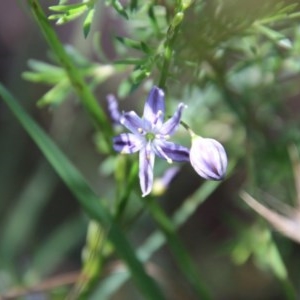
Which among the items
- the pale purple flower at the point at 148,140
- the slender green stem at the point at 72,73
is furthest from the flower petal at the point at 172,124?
the slender green stem at the point at 72,73

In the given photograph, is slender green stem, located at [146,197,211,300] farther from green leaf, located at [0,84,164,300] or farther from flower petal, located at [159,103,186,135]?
flower petal, located at [159,103,186,135]

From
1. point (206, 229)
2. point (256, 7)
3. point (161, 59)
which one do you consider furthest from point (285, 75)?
point (206, 229)

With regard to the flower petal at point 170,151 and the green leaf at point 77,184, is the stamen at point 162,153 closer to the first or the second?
the flower petal at point 170,151

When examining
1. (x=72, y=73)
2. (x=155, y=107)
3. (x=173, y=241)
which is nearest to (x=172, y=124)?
(x=155, y=107)

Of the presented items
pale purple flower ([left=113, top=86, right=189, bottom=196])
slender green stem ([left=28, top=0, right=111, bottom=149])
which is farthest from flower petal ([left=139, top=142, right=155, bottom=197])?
slender green stem ([left=28, top=0, right=111, bottom=149])

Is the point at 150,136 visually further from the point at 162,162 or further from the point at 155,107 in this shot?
the point at 162,162

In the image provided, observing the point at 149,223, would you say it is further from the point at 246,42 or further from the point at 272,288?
the point at 246,42
